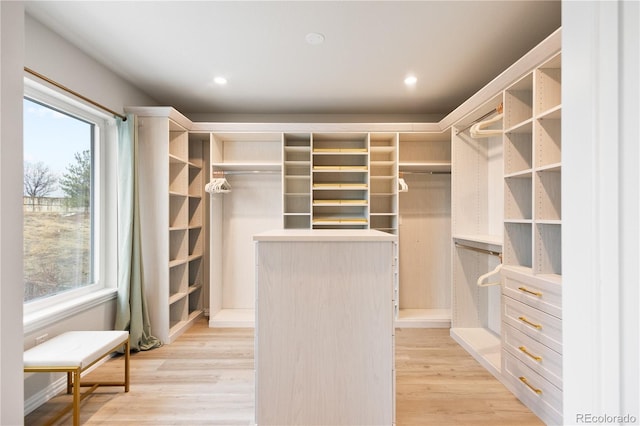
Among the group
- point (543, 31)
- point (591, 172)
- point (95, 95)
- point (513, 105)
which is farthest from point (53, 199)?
point (543, 31)

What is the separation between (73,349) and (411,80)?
340 centimetres

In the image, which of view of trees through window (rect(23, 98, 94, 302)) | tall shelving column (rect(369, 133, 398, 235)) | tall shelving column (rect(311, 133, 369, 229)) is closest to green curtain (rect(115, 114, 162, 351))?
view of trees through window (rect(23, 98, 94, 302))

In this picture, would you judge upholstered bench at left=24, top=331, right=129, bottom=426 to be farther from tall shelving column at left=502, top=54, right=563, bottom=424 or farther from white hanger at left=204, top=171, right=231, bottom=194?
tall shelving column at left=502, top=54, right=563, bottom=424

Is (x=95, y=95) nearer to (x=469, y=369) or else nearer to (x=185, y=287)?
(x=185, y=287)

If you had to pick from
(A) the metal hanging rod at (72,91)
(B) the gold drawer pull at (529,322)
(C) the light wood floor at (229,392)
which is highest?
(A) the metal hanging rod at (72,91)

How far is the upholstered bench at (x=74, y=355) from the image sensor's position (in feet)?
6.03

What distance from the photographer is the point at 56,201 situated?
249cm

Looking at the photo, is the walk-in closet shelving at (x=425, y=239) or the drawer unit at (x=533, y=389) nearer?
the drawer unit at (x=533, y=389)

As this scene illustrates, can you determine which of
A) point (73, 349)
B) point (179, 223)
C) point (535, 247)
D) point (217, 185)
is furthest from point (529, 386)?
point (179, 223)

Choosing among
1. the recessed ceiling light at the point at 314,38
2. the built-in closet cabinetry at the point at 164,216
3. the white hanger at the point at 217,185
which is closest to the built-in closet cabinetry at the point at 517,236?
the recessed ceiling light at the point at 314,38

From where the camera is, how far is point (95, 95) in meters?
2.77

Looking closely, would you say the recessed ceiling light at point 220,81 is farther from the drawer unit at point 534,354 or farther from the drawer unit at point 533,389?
the drawer unit at point 533,389

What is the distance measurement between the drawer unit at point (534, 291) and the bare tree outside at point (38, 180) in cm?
342

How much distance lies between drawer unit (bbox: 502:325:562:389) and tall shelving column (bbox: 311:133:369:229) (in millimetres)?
1769
